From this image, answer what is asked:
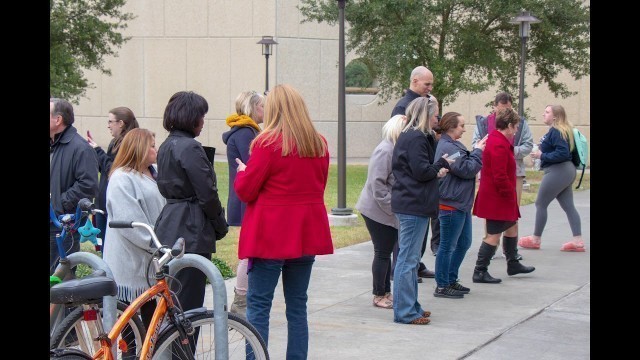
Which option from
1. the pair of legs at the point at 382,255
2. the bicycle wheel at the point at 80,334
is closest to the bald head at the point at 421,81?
the pair of legs at the point at 382,255

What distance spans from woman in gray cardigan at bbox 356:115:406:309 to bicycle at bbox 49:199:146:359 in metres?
3.07

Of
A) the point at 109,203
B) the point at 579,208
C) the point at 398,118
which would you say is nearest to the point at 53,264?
the point at 109,203

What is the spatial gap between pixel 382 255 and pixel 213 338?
133 inches

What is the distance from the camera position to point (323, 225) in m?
5.52

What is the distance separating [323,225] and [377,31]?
2017cm

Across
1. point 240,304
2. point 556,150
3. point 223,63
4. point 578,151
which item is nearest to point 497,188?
point 556,150

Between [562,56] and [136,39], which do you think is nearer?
[562,56]

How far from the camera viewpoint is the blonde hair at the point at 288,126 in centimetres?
534

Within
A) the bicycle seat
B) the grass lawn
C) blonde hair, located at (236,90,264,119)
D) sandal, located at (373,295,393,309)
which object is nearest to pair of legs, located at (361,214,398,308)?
sandal, located at (373,295,393,309)

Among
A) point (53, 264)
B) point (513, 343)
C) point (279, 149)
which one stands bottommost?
point (513, 343)

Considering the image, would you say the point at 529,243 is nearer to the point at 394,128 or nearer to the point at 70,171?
the point at 394,128

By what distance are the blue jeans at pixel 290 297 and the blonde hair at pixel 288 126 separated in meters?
0.67
